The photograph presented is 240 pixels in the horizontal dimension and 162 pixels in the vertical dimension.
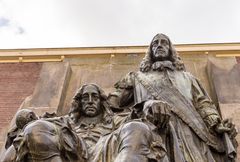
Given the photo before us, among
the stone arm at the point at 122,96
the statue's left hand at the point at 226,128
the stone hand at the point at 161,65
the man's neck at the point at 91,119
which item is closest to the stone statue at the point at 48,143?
the man's neck at the point at 91,119

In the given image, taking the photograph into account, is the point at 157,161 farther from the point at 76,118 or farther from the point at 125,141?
the point at 76,118

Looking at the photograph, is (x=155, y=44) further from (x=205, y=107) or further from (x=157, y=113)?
(x=157, y=113)

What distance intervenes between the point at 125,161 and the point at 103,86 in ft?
14.3

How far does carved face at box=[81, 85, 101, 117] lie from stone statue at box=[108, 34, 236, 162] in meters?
0.62

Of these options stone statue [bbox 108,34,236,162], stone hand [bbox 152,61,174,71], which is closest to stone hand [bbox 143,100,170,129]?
stone statue [bbox 108,34,236,162]

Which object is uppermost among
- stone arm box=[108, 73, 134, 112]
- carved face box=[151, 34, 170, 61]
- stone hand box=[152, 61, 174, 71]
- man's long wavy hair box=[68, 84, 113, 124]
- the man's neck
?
carved face box=[151, 34, 170, 61]

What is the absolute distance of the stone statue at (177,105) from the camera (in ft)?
16.0

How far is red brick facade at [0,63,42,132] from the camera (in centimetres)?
882

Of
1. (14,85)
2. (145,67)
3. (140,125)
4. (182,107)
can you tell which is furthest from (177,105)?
(14,85)

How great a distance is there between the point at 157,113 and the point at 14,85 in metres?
5.51

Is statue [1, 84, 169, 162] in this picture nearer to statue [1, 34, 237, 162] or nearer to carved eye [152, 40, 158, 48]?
statue [1, 34, 237, 162]

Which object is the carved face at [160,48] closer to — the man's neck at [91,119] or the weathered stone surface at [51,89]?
the man's neck at [91,119]

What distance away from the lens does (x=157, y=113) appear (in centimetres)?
458

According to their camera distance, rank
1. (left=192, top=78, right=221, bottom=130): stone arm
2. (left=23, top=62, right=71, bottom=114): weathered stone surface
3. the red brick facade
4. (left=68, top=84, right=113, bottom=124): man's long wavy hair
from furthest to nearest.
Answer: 1. the red brick facade
2. (left=23, top=62, right=71, bottom=114): weathered stone surface
3. (left=68, top=84, right=113, bottom=124): man's long wavy hair
4. (left=192, top=78, right=221, bottom=130): stone arm
